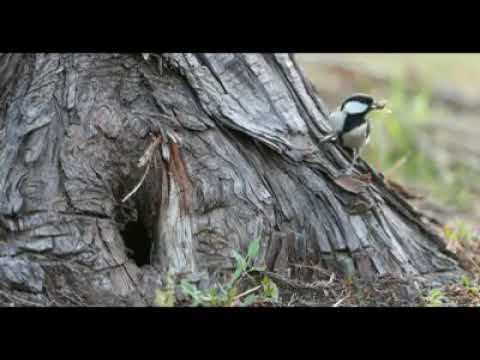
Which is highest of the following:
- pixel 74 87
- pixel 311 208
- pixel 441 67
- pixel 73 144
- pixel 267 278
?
pixel 441 67

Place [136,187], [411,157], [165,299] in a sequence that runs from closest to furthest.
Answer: [165,299] < [136,187] < [411,157]

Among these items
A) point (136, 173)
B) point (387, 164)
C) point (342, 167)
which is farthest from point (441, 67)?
point (136, 173)

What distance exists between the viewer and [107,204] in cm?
405

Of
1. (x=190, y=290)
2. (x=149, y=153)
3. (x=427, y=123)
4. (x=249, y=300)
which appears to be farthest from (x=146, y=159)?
(x=427, y=123)

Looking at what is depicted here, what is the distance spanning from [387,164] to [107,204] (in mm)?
3918

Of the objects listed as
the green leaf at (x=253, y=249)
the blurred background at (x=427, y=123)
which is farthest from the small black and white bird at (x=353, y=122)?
the blurred background at (x=427, y=123)

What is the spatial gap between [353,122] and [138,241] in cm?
137

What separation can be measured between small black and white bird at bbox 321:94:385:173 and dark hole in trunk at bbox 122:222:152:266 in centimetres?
112

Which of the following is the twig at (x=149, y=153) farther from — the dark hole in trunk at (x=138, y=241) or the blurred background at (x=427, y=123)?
the blurred background at (x=427, y=123)

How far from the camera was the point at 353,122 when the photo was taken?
14.3ft

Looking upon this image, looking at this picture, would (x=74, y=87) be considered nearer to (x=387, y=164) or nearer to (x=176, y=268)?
(x=176, y=268)

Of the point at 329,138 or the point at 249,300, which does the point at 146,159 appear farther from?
the point at 329,138

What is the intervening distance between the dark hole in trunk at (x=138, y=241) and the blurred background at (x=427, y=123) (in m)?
1.89

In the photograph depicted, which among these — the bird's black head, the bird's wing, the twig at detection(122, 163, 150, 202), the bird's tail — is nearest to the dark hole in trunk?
the twig at detection(122, 163, 150, 202)
